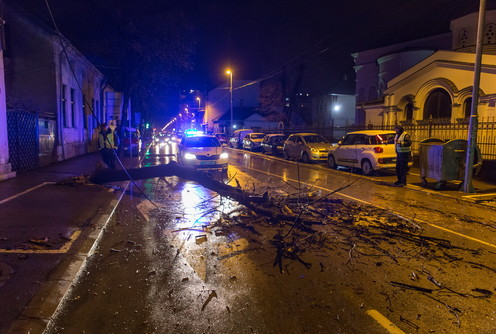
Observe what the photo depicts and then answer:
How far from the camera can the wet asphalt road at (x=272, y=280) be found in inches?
142

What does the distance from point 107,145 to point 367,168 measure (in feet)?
34.4

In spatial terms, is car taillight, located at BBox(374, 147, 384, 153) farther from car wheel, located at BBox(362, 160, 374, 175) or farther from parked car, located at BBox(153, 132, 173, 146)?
parked car, located at BBox(153, 132, 173, 146)

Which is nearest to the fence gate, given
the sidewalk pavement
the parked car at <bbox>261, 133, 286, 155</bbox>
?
the sidewalk pavement

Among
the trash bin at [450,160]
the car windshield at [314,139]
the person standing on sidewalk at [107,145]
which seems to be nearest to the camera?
the trash bin at [450,160]

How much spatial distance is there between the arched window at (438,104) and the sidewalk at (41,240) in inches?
741

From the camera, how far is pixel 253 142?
30750 millimetres

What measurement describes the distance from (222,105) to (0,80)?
53572 mm

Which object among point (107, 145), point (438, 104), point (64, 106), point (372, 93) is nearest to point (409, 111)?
point (438, 104)

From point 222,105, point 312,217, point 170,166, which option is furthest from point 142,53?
point 222,105

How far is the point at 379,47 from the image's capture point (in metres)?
34.3

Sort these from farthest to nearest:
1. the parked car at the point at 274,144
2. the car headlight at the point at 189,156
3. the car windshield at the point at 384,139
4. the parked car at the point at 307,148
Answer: the parked car at the point at 274,144
the parked car at the point at 307,148
the car windshield at the point at 384,139
the car headlight at the point at 189,156

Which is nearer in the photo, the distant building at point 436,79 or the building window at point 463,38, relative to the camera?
the distant building at point 436,79

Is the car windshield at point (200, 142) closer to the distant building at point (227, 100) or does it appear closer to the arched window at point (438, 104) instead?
the arched window at point (438, 104)

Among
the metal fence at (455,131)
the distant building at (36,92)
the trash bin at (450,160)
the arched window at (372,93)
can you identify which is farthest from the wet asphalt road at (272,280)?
the arched window at (372,93)
